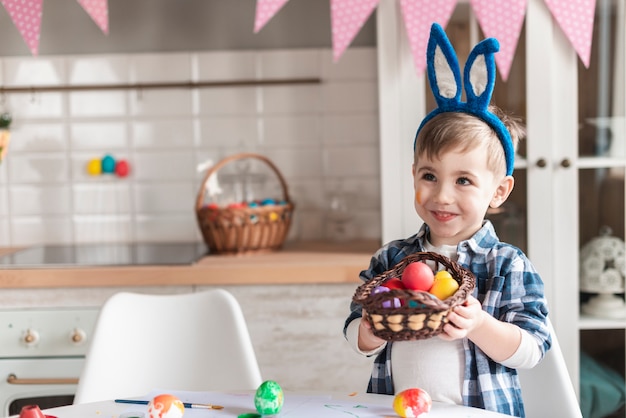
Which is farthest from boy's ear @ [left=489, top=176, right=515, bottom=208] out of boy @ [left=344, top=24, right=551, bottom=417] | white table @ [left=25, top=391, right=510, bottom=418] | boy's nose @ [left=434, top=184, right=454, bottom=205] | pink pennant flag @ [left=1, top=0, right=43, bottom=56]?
pink pennant flag @ [left=1, top=0, right=43, bottom=56]

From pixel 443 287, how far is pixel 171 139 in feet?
6.03

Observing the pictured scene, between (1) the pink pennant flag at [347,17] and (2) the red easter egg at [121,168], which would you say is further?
(2) the red easter egg at [121,168]

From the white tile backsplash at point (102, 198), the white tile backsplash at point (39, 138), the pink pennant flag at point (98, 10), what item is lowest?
the white tile backsplash at point (102, 198)

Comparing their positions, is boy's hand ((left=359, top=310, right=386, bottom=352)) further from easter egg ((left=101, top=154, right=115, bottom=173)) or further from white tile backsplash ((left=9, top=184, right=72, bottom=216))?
white tile backsplash ((left=9, top=184, right=72, bottom=216))

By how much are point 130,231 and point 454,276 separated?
1.84m

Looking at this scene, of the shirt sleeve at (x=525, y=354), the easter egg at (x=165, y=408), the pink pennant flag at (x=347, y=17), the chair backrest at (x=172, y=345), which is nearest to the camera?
the easter egg at (x=165, y=408)

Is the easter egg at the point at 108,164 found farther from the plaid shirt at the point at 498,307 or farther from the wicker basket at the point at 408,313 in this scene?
the wicker basket at the point at 408,313

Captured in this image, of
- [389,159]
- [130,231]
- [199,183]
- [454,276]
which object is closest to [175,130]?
[199,183]

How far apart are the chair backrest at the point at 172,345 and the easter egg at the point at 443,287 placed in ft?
2.29

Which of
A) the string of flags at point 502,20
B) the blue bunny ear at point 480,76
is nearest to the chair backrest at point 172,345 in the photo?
the blue bunny ear at point 480,76

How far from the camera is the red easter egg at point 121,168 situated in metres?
2.82

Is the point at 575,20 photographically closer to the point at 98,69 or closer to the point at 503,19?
the point at 503,19

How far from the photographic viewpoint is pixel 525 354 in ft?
4.28

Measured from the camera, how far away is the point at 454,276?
1.25 meters
